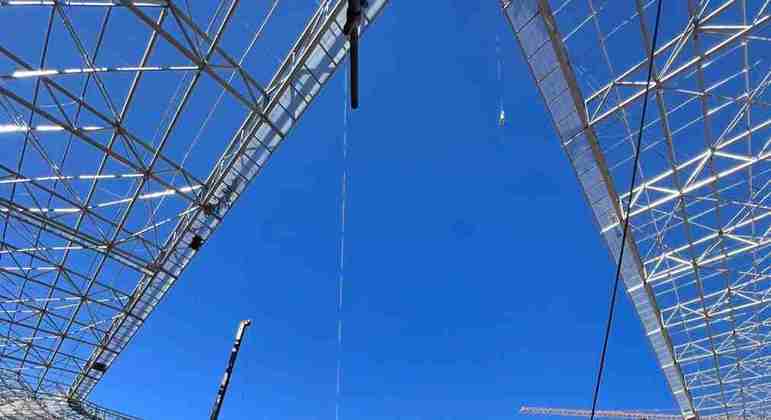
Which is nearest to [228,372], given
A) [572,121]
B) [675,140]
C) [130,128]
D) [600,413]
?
[130,128]

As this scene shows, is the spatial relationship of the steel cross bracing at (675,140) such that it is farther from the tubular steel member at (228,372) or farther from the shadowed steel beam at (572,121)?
the tubular steel member at (228,372)

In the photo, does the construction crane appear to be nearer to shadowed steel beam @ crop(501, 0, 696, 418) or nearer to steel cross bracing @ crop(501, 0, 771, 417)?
steel cross bracing @ crop(501, 0, 771, 417)

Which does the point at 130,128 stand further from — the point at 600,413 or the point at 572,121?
the point at 600,413

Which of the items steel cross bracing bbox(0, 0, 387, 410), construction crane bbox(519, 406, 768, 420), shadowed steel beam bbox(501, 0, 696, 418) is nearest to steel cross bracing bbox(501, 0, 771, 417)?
shadowed steel beam bbox(501, 0, 696, 418)

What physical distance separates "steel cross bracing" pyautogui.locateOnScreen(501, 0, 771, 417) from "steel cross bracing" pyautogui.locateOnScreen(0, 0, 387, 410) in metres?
6.19

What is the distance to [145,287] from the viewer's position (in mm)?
19125

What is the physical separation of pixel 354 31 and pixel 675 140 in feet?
45.5

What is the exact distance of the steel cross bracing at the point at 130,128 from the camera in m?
12.3

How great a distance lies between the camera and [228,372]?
58.4 feet

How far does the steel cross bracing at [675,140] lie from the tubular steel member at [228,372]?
15021 millimetres

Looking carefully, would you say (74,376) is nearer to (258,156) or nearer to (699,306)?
(258,156)

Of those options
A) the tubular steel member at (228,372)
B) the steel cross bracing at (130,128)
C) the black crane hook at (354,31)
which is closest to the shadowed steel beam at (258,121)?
the steel cross bracing at (130,128)

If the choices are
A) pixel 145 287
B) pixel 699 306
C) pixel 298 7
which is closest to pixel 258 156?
pixel 298 7

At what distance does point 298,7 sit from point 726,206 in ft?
55.9
